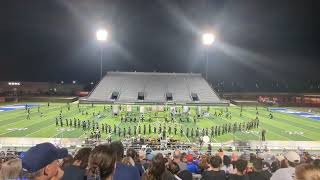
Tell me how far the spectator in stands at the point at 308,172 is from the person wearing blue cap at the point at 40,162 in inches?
98.8

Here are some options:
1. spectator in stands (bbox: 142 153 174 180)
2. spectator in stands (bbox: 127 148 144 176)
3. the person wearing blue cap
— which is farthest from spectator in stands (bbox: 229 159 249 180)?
the person wearing blue cap

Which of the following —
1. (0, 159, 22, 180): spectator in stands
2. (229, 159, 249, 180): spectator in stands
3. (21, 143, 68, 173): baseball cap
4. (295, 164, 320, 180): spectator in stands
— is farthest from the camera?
(229, 159, 249, 180): spectator in stands

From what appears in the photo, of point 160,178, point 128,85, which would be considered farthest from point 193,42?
point 160,178

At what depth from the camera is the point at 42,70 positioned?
89.2 meters

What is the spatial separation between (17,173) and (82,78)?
93.3m

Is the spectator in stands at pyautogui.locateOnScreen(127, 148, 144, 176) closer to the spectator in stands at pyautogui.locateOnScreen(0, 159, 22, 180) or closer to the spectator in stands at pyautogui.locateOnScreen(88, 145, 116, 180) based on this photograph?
the spectator in stands at pyautogui.locateOnScreen(88, 145, 116, 180)

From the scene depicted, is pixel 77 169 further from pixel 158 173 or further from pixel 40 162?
pixel 40 162

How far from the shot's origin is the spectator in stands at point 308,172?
3.46 m

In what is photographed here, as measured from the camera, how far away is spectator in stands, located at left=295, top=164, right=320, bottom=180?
346 centimetres

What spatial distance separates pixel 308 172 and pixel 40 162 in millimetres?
2657

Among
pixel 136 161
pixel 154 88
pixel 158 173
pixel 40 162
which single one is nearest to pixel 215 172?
pixel 158 173

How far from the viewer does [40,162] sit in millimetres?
3762

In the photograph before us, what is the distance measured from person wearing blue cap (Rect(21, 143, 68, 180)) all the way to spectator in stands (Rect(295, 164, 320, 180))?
2.51 metres

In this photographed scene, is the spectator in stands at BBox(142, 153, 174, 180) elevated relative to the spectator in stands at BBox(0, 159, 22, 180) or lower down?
lower down
